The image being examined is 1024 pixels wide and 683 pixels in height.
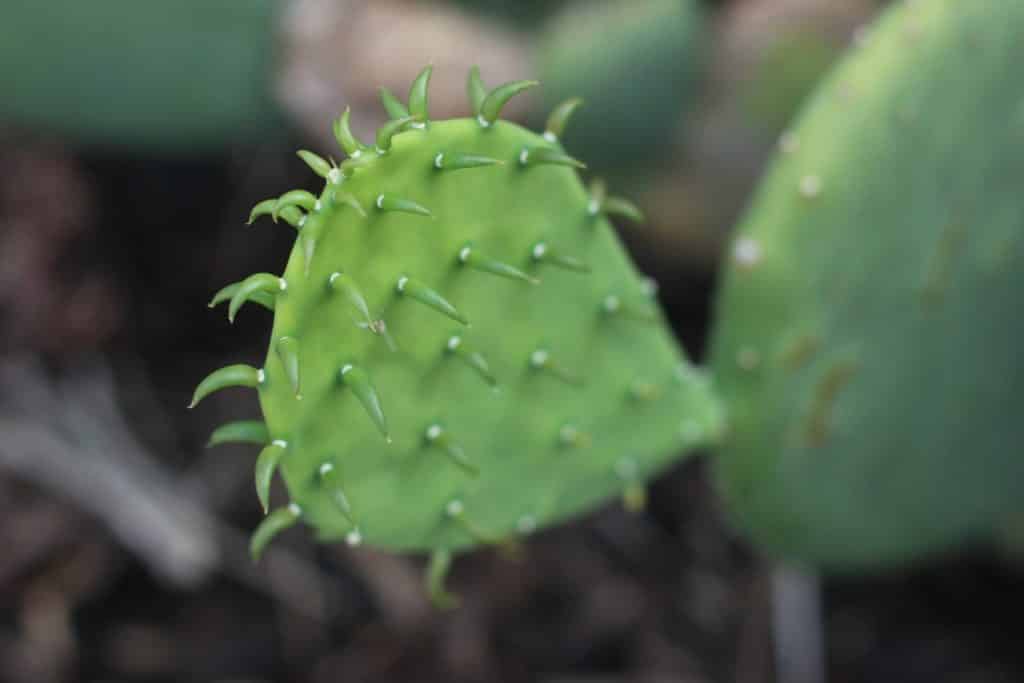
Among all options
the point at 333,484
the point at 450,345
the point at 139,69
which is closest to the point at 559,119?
the point at 450,345

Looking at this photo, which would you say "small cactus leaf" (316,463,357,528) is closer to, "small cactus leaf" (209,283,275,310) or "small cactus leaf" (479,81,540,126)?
"small cactus leaf" (209,283,275,310)

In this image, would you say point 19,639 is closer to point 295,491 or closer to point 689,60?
point 295,491

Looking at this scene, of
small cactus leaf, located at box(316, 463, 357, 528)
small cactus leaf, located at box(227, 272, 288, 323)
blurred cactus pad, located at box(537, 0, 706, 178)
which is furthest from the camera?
blurred cactus pad, located at box(537, 0, 706, 178)

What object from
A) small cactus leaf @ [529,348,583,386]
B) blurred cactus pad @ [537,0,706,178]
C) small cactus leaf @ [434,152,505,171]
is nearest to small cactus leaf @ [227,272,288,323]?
small cactus leaf @ [434,152,505,171]

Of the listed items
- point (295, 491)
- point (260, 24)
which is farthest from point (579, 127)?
point (295, 491)

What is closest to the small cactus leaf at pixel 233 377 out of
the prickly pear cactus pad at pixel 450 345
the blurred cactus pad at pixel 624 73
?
the prickly pear cactus pad at pixel 450 345

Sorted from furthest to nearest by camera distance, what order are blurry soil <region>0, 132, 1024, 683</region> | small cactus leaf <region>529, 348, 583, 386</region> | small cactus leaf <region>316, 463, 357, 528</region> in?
blurry soil <region>0, 132, 1024, 683</region>, small cactus leaf <region>529, 348, 583, 386</region>, small cactus leaf <region>316, 463, 357, 528</region>

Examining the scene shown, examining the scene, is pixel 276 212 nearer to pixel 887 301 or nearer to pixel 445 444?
pixel 445 444
